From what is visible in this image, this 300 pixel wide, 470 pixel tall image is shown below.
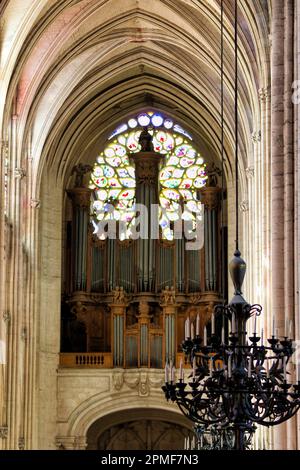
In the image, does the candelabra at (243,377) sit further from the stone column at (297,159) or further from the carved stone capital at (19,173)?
the carved stone capital at (19,173)

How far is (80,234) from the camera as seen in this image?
130 feet

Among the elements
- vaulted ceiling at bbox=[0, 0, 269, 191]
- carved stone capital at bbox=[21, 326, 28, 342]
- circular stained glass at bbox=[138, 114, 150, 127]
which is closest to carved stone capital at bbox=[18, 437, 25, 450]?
carved stone capital at bbox=[21, 326, 28, 342]

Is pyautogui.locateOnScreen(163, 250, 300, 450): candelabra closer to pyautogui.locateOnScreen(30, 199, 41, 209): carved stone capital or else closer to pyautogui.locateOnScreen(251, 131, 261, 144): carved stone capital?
pyautogui.locateOnScreen(251, 131, 261, 144): carved stone capital

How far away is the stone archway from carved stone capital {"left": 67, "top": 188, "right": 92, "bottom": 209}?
20.1ft

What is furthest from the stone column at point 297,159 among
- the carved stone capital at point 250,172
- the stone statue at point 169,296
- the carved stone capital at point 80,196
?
the carved stone capital at point 80,196

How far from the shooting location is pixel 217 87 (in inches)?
1478

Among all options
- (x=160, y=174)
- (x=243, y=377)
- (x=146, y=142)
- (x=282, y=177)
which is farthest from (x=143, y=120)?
(x=243, y=377)

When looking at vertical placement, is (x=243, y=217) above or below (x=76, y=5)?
below

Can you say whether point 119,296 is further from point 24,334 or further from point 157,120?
point 157,120

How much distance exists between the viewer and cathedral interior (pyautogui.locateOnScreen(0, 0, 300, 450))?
112ft

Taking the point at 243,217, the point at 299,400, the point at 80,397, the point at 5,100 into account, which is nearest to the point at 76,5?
the point at 5,100

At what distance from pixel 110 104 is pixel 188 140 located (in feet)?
9.13
